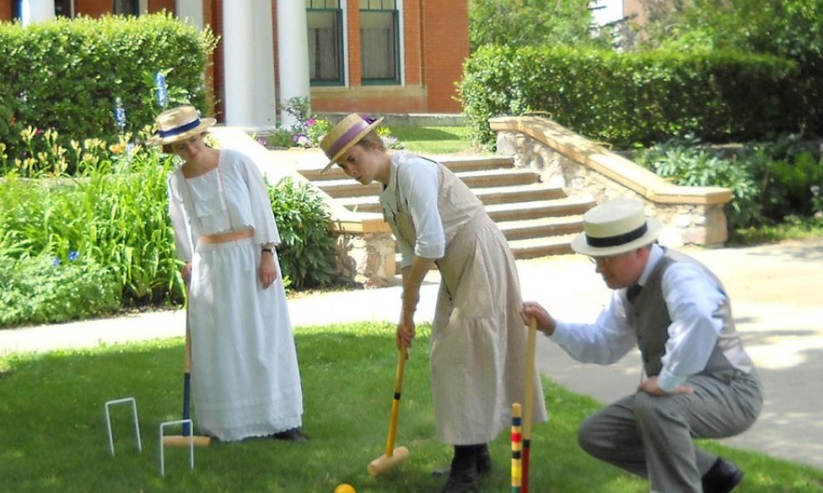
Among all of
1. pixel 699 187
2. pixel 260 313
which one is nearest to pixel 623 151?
pixel 699 187

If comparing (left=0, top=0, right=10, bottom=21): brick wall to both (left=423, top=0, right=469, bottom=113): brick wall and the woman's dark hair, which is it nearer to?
(left=423, top=0, right=469, bottom=113): brick wall

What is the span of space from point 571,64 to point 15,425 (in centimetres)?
1175

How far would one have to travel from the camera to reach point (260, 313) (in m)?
7.35

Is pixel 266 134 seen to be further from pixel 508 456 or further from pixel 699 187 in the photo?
pixel 508 456

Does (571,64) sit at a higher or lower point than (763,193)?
higher

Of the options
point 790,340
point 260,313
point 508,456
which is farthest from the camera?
point 790,340

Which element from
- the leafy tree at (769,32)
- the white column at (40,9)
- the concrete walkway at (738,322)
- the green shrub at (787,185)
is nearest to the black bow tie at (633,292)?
the concrete walkway at (738,322)

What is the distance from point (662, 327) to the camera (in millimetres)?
5258

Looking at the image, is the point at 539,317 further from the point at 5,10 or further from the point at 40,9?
the point at 5,10

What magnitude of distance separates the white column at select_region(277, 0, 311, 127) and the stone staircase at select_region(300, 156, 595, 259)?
430 centimetres

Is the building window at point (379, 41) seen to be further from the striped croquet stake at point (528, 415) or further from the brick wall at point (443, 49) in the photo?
the striped croquet stake at point (528, 415)

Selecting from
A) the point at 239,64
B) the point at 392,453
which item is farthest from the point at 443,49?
the point at 392,453

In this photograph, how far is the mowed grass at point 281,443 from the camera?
6.56 metres

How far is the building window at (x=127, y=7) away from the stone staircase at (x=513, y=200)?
28.2 feet
